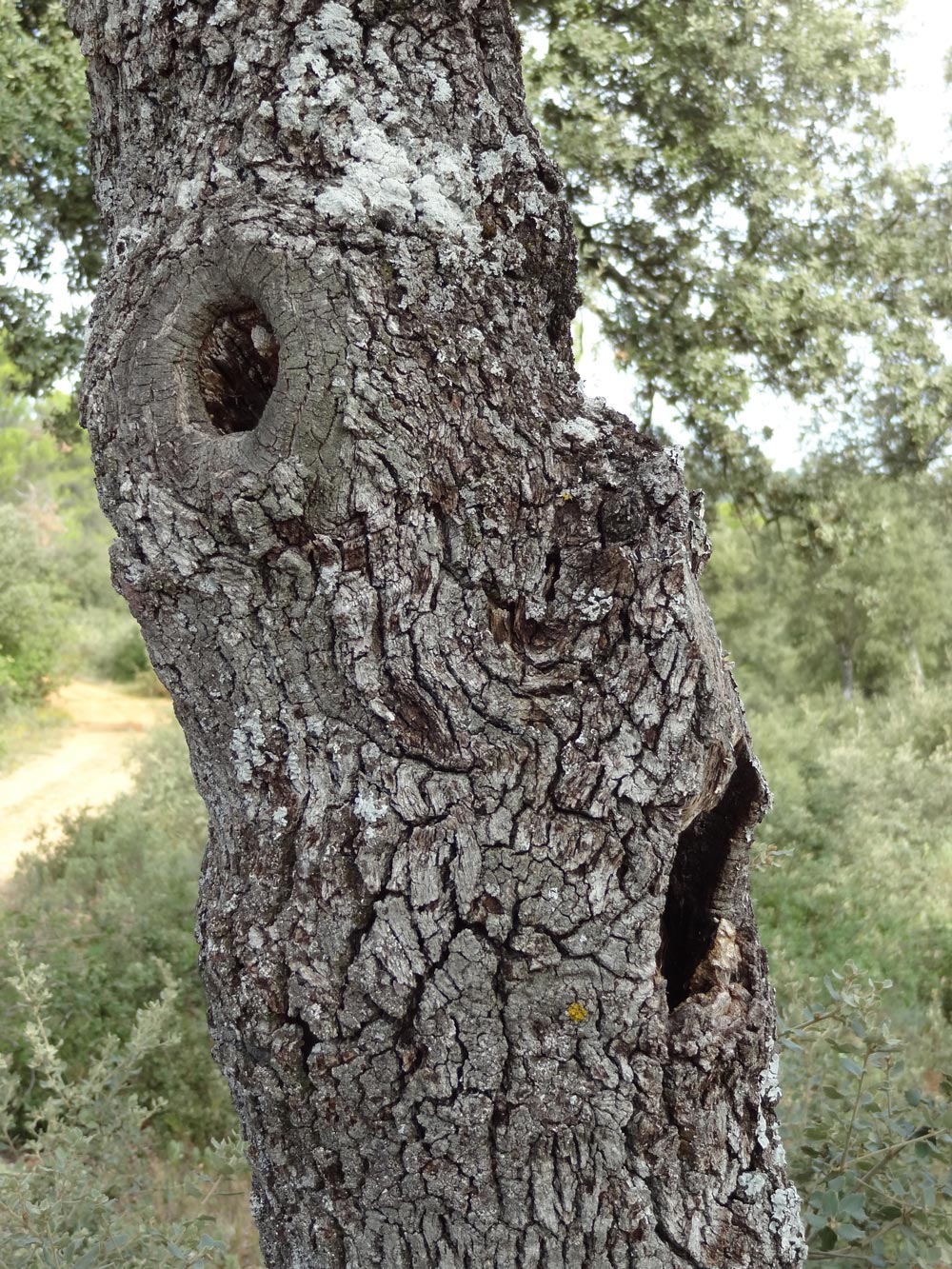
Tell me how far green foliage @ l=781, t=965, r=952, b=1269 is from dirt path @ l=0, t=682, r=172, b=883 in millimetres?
6618

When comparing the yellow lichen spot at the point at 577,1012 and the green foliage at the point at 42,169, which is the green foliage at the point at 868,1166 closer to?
the yellow lichen spot at the point at 577,1012

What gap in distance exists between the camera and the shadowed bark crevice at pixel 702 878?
178cm

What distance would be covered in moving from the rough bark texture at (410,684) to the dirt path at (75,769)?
6890 mm

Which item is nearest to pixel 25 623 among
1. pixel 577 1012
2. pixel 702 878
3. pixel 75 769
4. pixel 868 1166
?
pixel 75 769

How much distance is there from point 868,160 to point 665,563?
284 inches

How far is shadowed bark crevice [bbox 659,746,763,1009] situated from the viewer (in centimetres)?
178

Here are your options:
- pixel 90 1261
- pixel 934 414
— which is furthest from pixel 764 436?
pixel 90 1261

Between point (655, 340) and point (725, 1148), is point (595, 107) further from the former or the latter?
point (725, 1148)

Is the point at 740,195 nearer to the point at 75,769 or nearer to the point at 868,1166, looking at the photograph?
the point at 868,1166

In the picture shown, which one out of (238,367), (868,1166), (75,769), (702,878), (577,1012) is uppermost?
(238,367)

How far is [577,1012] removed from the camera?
155 centimetres

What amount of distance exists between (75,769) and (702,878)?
1105 cm

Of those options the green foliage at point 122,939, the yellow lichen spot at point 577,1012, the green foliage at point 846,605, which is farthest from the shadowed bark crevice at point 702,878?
the green foliage at point 846,605

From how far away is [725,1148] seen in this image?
5.38 feet
